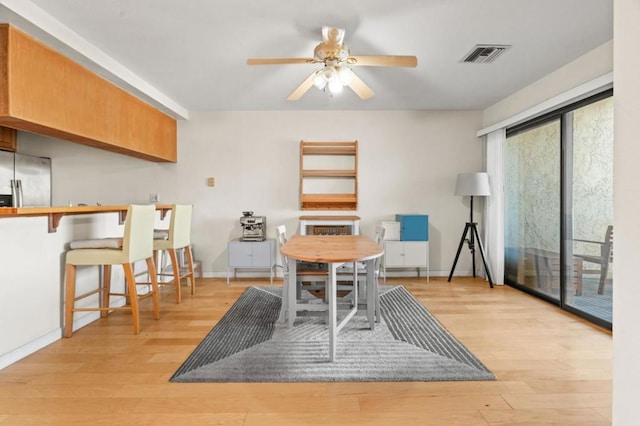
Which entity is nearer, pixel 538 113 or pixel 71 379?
pixel 71 379

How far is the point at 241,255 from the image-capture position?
186 inches

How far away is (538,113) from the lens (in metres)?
3.79

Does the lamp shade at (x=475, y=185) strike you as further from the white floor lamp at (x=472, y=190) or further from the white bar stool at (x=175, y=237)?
the white bar stool at (x=175, y=237)

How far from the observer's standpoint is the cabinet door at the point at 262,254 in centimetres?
471

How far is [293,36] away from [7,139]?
467 centimetres

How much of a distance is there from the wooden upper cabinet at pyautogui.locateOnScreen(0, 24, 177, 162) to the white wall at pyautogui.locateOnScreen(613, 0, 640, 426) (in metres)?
3.28

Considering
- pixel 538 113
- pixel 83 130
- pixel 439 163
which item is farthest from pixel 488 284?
pixel 83 130

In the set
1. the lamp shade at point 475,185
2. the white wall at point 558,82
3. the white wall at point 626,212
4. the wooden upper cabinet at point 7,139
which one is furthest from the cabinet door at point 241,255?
the white wall at point 626,212

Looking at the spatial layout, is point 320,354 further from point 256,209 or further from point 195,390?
point 256,209

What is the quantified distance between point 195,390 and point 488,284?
4002 millimetres

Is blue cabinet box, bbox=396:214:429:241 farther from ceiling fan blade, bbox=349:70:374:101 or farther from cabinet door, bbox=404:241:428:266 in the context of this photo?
ceiling fan blade, bbox=349:70:374:101

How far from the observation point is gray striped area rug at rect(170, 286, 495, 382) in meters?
2.20

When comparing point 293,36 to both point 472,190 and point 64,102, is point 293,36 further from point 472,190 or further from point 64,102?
point 472,190

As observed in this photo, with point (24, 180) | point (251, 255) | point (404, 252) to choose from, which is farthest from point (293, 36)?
point (24, 180)
